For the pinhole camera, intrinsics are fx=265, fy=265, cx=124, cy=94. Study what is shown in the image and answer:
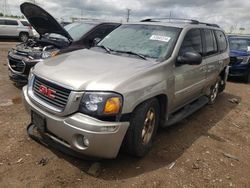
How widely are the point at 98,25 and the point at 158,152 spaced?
476 cm

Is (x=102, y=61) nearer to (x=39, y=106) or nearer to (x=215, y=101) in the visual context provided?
(x=39, y=106)

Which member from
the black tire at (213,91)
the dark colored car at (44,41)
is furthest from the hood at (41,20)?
the black tire at (213,91)

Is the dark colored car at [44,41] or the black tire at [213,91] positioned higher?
the dark colored car at [44,41]

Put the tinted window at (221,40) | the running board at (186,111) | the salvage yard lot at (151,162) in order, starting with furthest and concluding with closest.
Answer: the tinted window at (221,40) < the running board at (186,111) < the salvage yard lot at (151,162)

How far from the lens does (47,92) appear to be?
309 centimetres

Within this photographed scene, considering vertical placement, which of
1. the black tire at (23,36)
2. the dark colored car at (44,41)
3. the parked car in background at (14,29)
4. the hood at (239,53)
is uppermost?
the dark colored car at (44,41)

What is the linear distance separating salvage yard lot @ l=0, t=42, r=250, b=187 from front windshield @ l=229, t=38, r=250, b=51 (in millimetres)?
6268

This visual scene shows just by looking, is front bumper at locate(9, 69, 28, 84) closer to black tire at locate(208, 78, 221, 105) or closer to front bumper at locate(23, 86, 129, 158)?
front bumper at locate(23, 86, 129, 158)

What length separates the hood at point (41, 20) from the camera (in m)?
6.04

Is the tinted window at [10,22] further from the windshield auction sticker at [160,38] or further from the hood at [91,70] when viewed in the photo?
the windshield auction sticker at [160,38]

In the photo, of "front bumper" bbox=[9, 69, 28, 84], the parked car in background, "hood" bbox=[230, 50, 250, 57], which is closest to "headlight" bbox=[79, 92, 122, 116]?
"front bumper" bbox=[9, 69, 28, 84]

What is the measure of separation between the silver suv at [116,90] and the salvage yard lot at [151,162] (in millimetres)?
249

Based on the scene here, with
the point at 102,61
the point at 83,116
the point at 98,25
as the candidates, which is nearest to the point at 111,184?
the point at 83,116

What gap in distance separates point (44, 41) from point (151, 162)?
4.56 m
